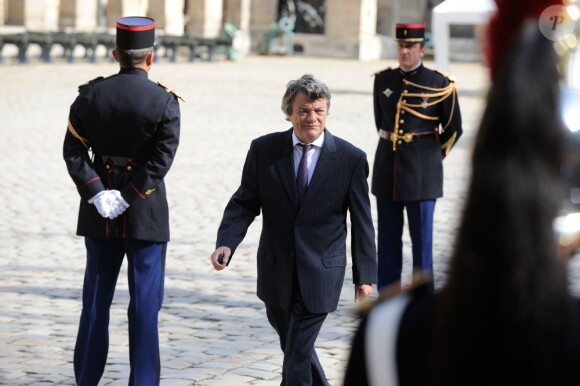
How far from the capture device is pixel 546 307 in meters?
1.35

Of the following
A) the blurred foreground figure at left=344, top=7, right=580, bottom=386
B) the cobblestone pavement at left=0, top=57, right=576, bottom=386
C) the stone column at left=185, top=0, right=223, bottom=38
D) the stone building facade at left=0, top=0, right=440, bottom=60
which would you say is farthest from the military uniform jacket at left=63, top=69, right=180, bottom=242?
the stone column at left=185, top=0, right=223, bottom=38

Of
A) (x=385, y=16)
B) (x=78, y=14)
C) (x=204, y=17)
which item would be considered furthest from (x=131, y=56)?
(x=385, y=16)

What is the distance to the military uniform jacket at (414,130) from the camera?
307 inches

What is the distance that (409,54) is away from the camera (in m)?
7.89

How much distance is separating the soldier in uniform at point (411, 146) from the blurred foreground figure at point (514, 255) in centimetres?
629

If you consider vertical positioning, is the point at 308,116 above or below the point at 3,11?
below

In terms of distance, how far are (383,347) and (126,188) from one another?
3963 millimetres

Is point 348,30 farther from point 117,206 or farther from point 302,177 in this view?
point 302,177

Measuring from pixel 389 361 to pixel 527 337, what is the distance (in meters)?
0.21

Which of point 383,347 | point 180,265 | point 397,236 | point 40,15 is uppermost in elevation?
point 40,15

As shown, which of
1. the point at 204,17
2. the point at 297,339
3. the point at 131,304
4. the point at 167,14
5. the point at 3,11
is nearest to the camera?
the point at 297,339

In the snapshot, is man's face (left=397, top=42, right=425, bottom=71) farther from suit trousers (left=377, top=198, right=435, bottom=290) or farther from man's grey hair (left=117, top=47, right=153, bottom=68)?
man's grey hair (left=117, top=47, right=153, bottom=68)

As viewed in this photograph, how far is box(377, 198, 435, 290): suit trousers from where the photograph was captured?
7699mm

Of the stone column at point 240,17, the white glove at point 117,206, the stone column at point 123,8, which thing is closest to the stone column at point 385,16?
the stone column at point 240,17
